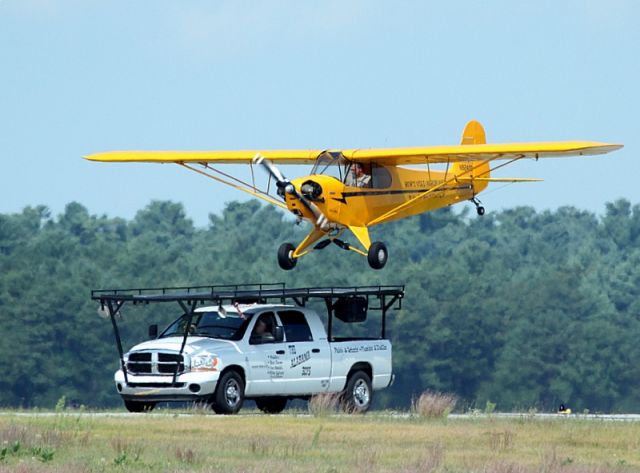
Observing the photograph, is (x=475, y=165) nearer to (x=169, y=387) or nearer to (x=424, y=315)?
(x=169, y=387)

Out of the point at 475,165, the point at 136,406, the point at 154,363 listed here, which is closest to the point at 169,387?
the point at 154,363

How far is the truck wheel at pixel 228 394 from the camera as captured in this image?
25672 millimetres

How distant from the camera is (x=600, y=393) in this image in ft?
363

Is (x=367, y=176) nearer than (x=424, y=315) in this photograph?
Yes

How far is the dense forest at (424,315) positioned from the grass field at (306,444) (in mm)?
73698

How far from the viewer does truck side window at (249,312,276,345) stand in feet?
86.8

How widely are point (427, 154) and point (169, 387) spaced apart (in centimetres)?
1150

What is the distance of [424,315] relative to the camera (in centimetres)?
11675

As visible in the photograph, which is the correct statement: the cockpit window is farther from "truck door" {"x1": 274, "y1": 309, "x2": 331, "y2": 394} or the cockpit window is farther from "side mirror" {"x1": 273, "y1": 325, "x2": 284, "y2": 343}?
"side mirror" {"x1": 273, "y1": 325, "x2": 284, "y2": 343}

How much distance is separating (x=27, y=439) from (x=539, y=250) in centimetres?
13487

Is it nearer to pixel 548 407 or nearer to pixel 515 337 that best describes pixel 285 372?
pixel 548 407

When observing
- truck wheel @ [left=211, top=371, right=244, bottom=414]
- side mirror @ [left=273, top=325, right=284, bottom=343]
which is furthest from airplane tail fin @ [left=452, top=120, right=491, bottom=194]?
truck wheel @ [left=211, top=371, right=244, bottom=414]

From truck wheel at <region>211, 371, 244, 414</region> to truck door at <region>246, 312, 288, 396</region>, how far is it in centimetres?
21

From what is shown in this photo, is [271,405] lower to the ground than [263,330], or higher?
lower
